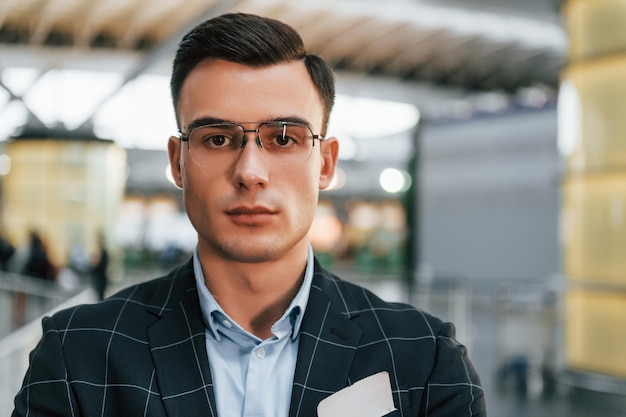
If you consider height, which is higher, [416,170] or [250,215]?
[416,170]

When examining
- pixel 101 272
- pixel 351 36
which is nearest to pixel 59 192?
pixel 101 272

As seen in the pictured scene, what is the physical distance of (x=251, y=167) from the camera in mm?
1513

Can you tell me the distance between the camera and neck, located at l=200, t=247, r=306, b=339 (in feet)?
5.28

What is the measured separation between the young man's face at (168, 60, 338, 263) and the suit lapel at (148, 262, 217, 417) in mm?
162

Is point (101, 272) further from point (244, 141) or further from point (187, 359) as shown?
point (244, 141)

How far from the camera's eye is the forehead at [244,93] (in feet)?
5.08

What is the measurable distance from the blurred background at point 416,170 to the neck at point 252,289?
386 millimetres

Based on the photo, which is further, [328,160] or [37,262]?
[37,262]

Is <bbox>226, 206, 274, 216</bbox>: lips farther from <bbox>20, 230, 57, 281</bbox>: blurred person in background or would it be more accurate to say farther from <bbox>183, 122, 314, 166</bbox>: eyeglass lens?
<bbox>20, 230, 57, 281</bbox>: blurred person in background

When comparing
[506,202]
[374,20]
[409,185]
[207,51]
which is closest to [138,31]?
[374,20]

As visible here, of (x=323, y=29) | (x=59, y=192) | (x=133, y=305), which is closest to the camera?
(x=133, y=305)

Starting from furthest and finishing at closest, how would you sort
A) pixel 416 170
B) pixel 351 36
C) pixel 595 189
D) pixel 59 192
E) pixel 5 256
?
pixel 351 36 < pixel 59 192 < pixel 416 170 < pixel 5 256 < pixel 595 189

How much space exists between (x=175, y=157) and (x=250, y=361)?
498 mm

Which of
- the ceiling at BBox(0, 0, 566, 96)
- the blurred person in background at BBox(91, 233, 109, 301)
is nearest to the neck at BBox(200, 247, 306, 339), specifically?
the blurred person in background at BBox(91, 233, 109, 301)
